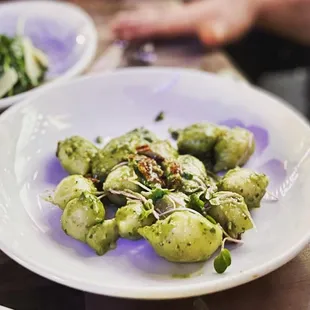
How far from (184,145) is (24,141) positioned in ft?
0.86

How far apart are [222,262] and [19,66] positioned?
0.73 m

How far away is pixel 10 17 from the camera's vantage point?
1435 millimetres

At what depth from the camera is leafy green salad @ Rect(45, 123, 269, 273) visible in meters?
0.66

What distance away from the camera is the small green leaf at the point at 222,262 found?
646 mm

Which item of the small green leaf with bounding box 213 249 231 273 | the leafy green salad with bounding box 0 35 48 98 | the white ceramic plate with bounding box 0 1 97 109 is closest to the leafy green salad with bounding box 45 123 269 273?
the small green leaf with bounding box 213 249 231 273

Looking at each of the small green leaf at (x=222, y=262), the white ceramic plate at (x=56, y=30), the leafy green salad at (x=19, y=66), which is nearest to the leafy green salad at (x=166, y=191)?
the small green leaf at (x=222, y=262)

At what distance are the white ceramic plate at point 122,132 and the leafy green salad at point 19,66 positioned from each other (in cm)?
17

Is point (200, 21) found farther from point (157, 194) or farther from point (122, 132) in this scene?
point (157, 194)

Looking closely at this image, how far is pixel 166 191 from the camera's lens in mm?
726

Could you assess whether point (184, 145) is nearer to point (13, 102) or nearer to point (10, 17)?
point (13, 102)

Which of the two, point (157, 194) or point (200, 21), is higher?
point (157, 194)

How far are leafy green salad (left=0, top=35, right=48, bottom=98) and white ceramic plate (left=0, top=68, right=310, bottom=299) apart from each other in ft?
0.54

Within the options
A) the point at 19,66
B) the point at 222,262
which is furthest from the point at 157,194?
the point at 19,66

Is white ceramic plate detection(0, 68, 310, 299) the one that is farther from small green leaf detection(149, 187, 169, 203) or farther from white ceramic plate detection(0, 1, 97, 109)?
white ceramic plate detection(0, 1, 97, 109)
